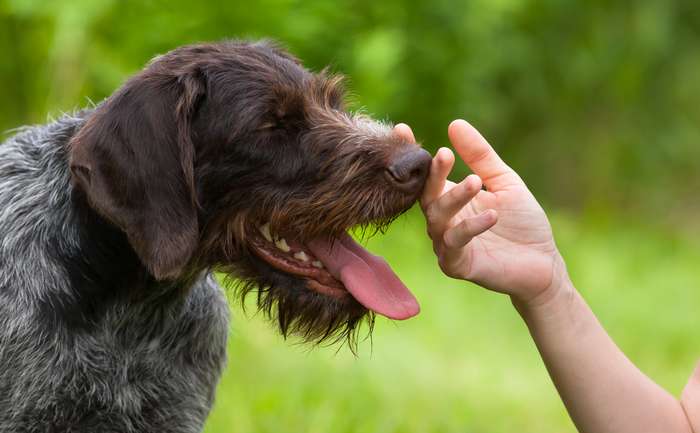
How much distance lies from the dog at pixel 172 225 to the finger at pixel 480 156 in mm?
128

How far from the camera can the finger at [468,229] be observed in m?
3.12

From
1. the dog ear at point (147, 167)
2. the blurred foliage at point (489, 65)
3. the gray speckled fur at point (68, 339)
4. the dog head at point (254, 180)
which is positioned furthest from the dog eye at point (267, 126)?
the blurred foliage at point (489, 65)

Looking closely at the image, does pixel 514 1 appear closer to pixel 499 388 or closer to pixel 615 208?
pixel 615 208

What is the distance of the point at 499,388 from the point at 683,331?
2082 mm

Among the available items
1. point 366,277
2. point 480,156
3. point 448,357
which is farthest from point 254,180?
point 448,357

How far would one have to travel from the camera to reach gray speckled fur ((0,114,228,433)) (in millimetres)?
3527

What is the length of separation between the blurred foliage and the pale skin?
16.4ft

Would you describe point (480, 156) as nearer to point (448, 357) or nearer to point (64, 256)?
point (64, 256)

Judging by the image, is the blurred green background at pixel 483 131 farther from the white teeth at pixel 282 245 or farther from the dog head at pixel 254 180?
the white teeth at pixel 282 245

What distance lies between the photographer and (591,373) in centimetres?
353

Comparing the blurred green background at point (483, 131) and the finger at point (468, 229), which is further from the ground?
the finger at point (468, 229)

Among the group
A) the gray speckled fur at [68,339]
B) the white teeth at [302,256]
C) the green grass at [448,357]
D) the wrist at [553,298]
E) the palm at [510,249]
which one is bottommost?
the green grass at [448,357]

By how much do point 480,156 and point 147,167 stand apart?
98cm

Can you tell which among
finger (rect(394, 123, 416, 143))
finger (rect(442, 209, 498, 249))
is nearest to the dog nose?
finger (rect(394, 123, 416, 143))
